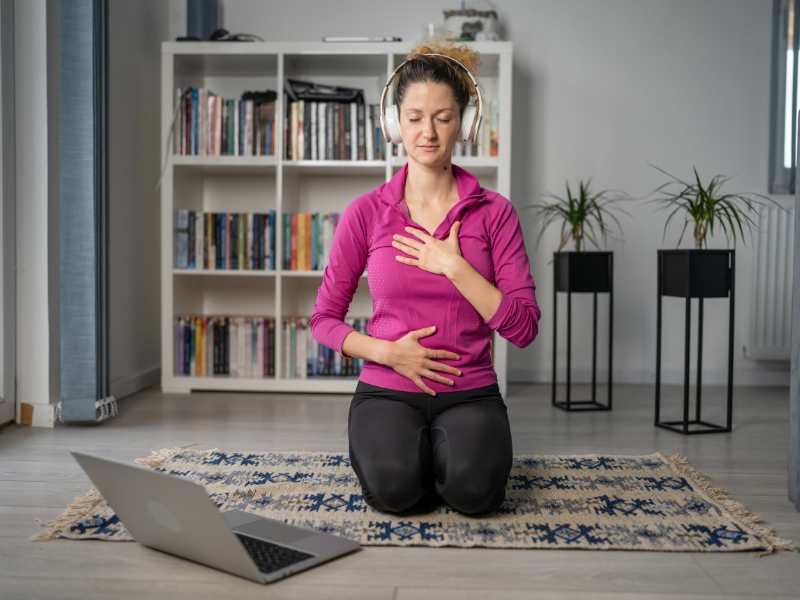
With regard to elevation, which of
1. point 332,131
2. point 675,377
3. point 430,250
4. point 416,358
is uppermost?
point 332,131

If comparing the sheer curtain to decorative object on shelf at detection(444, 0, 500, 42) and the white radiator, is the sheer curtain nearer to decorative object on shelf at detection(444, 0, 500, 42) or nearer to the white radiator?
→ decorative object on shelf at detection(444, 0, 500, 42)

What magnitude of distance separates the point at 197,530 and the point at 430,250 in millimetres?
688

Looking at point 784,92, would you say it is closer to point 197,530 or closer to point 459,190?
point 459,190

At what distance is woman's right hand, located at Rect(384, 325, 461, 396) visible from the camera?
1618mm

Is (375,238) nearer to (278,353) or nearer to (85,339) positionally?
(85,339)

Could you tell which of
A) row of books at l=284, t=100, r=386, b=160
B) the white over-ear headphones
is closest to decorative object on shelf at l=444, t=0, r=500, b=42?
row of books at l=284, t=100, r=386, b=160

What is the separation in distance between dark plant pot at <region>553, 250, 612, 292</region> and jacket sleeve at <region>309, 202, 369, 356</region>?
1370 mm

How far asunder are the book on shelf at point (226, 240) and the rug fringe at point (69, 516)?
1.67 meters

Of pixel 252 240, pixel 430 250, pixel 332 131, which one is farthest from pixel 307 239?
pixel 430 250

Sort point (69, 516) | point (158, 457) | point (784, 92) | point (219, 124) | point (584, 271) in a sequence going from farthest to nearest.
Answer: point (784, 92) → point (219, 124) → point (584, 271) → point (158, 457) → point (69, 516)

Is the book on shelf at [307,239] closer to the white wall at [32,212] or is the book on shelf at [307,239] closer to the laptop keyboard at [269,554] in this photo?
the white wall at [32,212]

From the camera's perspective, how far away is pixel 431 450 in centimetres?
161

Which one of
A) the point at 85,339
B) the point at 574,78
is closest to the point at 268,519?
the point at 85,339

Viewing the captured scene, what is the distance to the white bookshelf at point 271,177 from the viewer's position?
10.5ft
